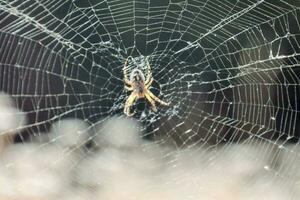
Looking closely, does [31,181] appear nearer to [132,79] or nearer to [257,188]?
[132,79]

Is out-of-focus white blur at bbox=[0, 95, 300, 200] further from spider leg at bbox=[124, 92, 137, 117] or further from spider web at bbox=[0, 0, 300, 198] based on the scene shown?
spider web at bbox=[0, 0, 300, 198]

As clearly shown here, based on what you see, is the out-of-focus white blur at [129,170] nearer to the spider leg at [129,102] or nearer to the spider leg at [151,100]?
the spider leg at [129,102]

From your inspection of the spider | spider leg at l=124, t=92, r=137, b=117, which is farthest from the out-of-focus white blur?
the spider

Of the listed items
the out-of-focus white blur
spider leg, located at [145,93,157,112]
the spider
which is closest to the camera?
the out-of-focus white blur

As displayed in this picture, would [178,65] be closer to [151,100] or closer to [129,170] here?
[151,100]

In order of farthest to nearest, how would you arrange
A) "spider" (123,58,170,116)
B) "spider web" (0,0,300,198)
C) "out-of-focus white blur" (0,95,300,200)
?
"spider web" (0,0,300,198)
"spider" (123,58,170,116)
"out-of-focus white blur" (0,95,300,200)

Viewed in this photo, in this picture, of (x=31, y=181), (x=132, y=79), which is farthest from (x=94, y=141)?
(x=31, y=181)
